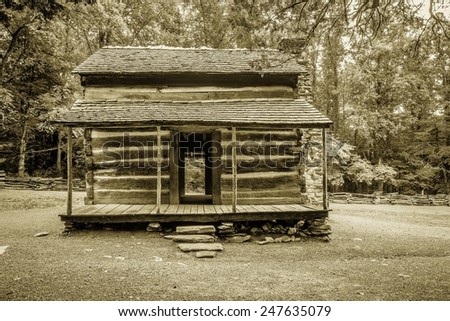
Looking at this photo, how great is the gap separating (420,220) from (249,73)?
8.77 metres

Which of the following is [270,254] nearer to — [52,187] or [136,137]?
[136,137]

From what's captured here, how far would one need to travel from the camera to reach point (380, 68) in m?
21.5

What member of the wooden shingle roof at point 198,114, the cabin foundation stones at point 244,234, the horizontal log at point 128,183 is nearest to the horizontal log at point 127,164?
the horizontal log at point 128,183

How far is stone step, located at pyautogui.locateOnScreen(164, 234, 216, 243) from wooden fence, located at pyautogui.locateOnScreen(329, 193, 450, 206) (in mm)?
12755

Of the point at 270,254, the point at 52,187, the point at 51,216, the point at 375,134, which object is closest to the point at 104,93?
the point at 51,216

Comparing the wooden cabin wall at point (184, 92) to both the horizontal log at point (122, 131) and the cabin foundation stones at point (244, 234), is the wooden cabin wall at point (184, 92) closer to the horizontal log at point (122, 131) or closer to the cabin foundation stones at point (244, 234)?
the horizontal log at point (122, 131)

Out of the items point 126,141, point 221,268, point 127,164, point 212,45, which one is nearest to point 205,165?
point 127,164

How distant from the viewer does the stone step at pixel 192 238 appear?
784cm

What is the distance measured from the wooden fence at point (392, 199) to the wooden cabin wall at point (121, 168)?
12.3 m

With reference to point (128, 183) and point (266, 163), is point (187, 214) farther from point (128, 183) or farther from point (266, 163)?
point (266, 163)

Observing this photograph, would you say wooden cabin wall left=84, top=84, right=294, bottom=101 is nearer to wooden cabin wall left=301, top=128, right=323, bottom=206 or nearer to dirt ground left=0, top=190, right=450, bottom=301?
wooden cabin wall left=301, top=128, right=323, bottom=206

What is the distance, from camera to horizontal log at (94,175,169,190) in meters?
10.1

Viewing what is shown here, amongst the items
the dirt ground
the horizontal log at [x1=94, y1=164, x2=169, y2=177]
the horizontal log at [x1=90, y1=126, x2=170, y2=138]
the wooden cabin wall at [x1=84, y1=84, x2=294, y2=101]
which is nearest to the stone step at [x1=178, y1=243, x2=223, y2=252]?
the dirt ground

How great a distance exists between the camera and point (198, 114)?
919cm
